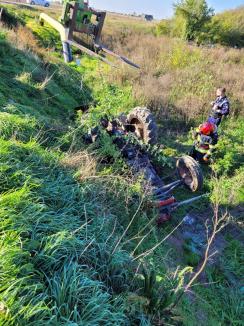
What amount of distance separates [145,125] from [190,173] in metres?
1.48

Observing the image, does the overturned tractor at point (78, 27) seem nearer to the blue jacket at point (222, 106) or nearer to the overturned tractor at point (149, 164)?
the blue jacket at point (222, 106)

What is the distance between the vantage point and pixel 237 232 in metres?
5.84

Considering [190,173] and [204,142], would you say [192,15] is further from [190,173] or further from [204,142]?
[190,173]

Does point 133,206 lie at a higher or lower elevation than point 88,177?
lower

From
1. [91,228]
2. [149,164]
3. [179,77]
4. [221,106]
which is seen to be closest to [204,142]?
[221,106]

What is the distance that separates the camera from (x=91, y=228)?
3832mm

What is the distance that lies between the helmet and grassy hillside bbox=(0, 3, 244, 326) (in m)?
0.67

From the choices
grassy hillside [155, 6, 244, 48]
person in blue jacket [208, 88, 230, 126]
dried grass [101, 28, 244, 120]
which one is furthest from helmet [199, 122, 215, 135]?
grassy hillside [155, 6, 244, 48]

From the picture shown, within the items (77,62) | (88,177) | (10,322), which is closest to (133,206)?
(88,177)

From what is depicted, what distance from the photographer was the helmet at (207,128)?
7630 mm

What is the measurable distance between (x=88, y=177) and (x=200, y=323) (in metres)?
2.21

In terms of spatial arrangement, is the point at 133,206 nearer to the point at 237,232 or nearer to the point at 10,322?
the point at 237,232

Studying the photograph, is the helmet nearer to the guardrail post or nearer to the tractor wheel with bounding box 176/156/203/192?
the tractor wheel with bounding box 176/156/203/192

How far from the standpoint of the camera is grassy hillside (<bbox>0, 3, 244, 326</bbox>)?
9.02ft
